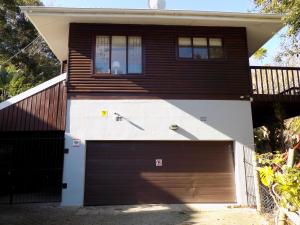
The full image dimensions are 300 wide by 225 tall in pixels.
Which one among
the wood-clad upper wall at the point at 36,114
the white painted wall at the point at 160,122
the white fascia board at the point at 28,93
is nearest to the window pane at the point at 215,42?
the white painted wall at the point at 160,122

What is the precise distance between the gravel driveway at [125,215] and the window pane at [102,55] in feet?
14.9

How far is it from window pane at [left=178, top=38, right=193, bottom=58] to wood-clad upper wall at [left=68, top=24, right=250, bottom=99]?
0.21 meters

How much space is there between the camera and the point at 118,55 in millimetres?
11789

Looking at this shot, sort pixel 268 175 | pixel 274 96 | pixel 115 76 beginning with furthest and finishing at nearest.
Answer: pixel 274 96 < pixel 115 76 < pixel 268 175

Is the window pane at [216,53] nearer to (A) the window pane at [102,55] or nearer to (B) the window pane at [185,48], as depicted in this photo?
(B) the window pane at [185,48]

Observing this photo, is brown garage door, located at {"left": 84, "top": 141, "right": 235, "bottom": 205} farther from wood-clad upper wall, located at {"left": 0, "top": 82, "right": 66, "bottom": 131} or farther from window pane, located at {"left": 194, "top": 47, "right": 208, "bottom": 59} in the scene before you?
window pane, located at {"left": 194, "top": 47, "right": 208, "bottom": 59}

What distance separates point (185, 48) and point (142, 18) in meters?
1.84

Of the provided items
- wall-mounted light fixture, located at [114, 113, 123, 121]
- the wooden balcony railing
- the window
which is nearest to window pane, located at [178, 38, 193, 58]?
the window

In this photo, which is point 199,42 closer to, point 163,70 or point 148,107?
point 163,70

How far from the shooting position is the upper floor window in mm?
12031

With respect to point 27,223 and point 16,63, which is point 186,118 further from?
point 16,63

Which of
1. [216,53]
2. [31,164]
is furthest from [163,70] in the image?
[31,164]

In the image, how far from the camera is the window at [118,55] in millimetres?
11656

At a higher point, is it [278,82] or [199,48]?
[199,48]
